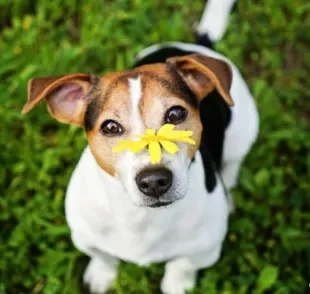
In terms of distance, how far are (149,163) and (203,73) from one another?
2.09ft

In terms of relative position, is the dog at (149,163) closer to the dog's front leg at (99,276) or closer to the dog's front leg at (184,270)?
the dog's front leg at (184,270)

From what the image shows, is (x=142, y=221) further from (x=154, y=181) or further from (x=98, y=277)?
(x=98, y=277)

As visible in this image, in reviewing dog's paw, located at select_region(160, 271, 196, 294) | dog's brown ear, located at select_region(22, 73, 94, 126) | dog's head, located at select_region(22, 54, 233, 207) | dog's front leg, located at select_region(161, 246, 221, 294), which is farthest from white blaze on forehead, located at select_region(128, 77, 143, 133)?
dog's paw, located at select_region(160, 271, 196, 294)

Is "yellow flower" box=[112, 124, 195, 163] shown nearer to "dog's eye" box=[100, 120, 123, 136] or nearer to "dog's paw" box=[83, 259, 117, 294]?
"dog's eye" box=[100, 120, 123, 136]

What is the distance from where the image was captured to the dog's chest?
127 inches

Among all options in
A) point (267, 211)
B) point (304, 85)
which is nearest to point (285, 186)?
point (267, 211)

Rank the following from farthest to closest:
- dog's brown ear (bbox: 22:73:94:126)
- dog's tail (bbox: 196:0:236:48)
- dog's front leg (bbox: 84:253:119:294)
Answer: dog's tail (bbox: 196:0:236:48) < dog's front leg (bbox: 84:253:119:294) < dog's brown ear (bbox: 22:73:94:126)

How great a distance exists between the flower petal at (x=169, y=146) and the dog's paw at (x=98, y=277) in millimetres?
1683

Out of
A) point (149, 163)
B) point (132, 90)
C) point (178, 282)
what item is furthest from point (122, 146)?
point (178, 282)

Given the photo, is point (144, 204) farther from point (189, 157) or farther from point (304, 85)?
point (304, 85)

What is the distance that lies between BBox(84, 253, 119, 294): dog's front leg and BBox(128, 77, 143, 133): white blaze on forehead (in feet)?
5.16

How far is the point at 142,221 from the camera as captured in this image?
10.7 ft

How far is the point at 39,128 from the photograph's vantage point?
15.8ft

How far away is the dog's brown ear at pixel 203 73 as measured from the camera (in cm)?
298
